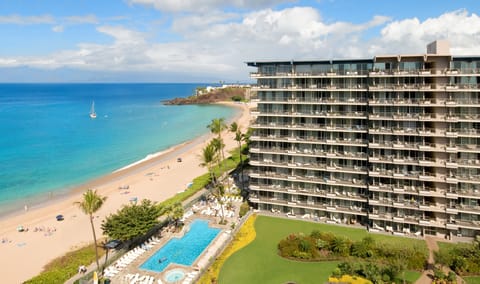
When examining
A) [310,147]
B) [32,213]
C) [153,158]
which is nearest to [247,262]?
[310,147]

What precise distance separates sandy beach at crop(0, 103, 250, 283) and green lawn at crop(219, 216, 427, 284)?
85.7ft

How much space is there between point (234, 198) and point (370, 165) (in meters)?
24.6

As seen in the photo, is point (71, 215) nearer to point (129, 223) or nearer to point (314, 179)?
point (129, 223)

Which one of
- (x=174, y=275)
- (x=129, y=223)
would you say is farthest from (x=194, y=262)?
(x=129, y=223)

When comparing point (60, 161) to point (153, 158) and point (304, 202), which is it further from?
point (304, 202)

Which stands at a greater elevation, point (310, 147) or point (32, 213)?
point (310, 147)

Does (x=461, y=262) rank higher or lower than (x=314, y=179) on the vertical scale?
lower

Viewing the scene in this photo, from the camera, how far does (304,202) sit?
51312 mm

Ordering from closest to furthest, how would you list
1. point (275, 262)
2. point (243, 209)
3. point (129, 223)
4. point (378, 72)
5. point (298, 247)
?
point (275, 262) → point (298, 247) → point (129, 223) → point (378, 72) → point (243, 209)

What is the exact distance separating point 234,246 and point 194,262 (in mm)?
5928

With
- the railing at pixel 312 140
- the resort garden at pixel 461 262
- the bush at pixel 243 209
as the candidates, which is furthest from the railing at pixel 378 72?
the bush at pixel 243 209

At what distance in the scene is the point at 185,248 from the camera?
44.9m

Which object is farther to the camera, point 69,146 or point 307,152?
point 69,146

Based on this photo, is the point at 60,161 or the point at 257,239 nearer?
the point at 257,239
